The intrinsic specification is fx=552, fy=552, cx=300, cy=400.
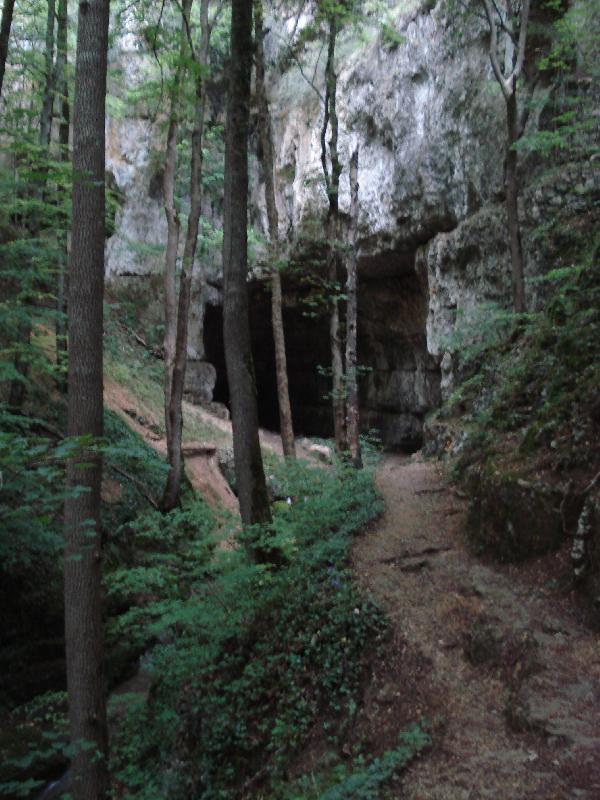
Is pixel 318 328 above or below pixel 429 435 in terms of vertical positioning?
above

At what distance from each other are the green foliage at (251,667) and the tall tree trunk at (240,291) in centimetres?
59

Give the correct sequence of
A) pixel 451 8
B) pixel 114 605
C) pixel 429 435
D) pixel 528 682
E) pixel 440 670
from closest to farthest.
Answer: pixel 528 682, pixel 440 670, pixel 114 605, pixel 429 435, pixel 451 8

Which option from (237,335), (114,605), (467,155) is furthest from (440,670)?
(467,155)

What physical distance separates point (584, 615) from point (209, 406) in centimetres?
1746

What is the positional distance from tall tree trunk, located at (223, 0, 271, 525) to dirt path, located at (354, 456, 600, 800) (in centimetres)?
159

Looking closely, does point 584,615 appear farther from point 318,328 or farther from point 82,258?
point 318,328

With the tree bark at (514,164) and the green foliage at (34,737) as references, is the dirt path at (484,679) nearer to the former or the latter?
the green foliage at (34,737)

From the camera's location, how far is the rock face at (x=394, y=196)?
52.1 ft

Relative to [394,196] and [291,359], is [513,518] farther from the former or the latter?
[291,359]

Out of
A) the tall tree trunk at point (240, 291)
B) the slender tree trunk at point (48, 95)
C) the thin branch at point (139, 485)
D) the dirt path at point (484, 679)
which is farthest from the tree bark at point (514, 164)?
the slender tree trunk at point (48, 95)

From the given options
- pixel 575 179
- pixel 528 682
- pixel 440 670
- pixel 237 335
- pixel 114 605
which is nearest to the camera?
pixel 528 682

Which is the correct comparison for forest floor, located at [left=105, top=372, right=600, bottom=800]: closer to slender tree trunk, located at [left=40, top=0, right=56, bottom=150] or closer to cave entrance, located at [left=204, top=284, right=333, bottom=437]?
slender tree trunk, located at [left=40, top=0, right=56, bottom=150]

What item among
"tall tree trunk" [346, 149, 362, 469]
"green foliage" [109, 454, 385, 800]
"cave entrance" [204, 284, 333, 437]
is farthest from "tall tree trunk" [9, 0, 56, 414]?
"cave entrance" [204, 284, 333, 437]

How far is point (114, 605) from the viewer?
867 centimetres
